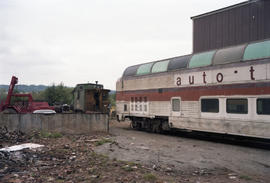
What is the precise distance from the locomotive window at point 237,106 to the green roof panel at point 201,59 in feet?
7.81

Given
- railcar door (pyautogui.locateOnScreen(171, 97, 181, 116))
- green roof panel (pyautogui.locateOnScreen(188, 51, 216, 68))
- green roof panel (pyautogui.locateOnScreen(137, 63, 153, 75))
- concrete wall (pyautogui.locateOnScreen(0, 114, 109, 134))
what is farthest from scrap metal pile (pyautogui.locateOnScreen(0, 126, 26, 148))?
green roof panel (pyautogui.locateOnScreen(188, 51, 216, 68))

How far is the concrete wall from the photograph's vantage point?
13000 mm

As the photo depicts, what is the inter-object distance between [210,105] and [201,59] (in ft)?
Answer: 8.38

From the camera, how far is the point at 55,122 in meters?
13.4

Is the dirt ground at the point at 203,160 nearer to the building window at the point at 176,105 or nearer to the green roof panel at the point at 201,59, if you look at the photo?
the building window at the point at 176,105

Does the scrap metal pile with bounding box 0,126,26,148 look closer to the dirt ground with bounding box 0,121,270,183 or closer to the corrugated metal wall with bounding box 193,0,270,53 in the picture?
the dirt ground with bounding box 0,121,270,183

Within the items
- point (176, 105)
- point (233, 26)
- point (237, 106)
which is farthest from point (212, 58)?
point (233, 26)

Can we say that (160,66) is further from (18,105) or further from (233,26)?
(18,105)

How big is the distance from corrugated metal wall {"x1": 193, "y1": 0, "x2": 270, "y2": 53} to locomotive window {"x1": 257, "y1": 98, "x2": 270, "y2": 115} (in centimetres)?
897

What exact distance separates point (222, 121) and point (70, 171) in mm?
7604

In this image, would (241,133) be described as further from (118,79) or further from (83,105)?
(83,105)

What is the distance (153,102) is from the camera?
51.0ft

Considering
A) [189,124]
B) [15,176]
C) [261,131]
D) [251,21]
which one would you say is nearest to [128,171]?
[15,176]

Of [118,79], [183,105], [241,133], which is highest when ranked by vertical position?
[118,79]
